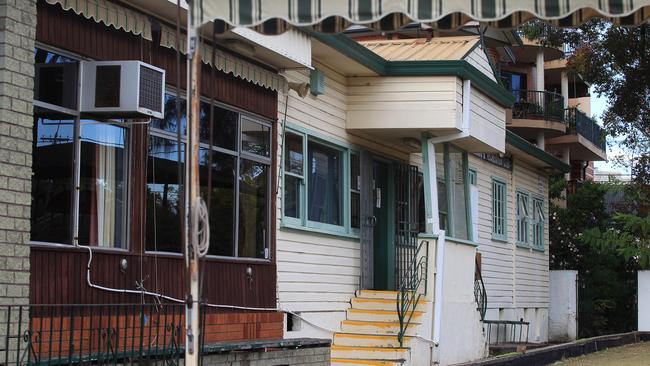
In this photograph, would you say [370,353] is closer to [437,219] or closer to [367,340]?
[367,340]

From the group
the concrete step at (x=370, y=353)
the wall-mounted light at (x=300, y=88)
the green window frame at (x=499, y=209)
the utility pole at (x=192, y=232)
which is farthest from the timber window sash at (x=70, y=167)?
the green window frame at (x=499, y=209)

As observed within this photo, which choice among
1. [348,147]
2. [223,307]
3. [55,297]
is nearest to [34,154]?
[55,297]

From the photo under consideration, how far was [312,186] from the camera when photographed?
48.5 feet

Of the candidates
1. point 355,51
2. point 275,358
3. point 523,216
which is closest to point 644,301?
point 523,216

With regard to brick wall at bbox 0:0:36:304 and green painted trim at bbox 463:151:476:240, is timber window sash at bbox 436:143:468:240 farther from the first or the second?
brick wall at bbox 0:0:36:304

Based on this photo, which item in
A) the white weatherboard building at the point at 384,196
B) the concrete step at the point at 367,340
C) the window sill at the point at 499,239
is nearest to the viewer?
the white weatherboard building at the point at 384,196

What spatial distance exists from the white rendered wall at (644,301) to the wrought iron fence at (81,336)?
1784cm

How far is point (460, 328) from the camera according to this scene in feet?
53.3

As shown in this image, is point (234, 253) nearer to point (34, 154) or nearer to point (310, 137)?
point (310, 137)

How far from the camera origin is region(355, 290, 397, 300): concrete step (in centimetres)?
1558

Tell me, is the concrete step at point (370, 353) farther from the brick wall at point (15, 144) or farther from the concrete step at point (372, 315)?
the brick wall at point (15, 144)

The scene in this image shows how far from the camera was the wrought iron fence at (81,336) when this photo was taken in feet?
27.0

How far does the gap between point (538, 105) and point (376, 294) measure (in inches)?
1024

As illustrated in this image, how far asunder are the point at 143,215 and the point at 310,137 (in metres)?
4.59
